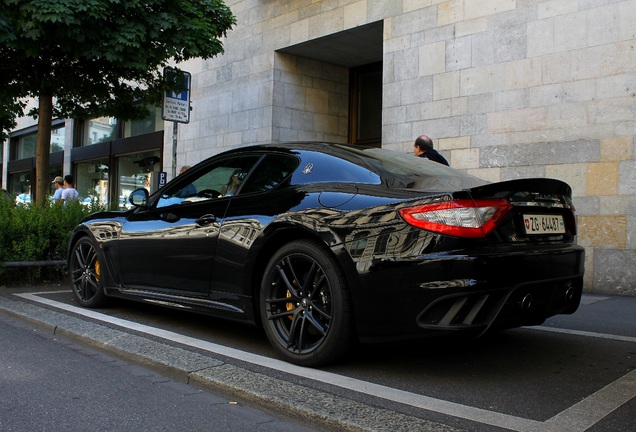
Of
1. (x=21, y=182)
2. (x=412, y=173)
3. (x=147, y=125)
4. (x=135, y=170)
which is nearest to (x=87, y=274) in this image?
(x=412, y=173)

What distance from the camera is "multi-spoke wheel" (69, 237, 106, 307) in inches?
223

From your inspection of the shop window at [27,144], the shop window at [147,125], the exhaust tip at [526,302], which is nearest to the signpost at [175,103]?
the exhaust tip at [526,302]

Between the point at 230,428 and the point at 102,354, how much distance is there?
5.93 ft

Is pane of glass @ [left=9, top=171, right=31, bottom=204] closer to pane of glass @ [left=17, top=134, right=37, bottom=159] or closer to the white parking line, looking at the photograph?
pane of glass @ [left=17, top=134, right=37, bottom=159]

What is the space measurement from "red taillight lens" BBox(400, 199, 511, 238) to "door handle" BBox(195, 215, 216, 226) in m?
1.65

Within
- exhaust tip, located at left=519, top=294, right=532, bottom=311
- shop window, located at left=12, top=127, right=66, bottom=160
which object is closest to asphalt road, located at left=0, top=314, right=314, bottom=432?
exhaust tip, located at left=519, top=294, right=532, bottom=311

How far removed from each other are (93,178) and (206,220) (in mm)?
18685

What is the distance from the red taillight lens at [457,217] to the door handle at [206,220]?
1.65 metres

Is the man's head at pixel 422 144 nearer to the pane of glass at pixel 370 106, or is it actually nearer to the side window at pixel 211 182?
the side window at pixel 211 182

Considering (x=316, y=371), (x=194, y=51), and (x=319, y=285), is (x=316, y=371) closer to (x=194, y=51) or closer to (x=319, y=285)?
(x=319, y=285)

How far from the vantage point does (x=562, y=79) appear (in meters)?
8.09

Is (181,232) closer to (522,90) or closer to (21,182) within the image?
(522,90)

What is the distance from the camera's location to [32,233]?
288 inches

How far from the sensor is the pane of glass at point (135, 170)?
1743 cm
